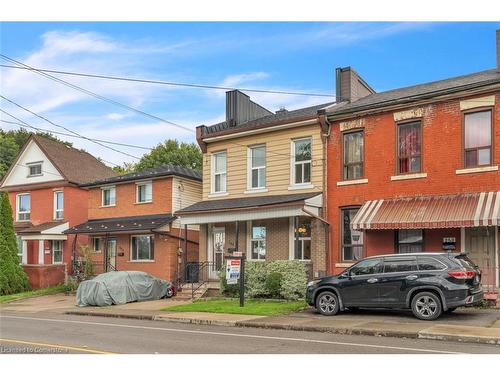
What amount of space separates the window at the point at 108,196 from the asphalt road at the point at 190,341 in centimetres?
1550

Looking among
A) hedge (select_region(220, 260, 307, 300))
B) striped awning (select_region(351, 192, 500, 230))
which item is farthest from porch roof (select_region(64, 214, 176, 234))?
striped awning (select_region(351, 192, 500, 230))

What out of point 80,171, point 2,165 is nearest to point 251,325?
point 80,171

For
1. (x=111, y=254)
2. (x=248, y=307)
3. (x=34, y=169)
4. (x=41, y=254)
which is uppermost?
(x=34, y=169)

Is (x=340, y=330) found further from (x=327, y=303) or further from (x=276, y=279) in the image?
(x=276, y=279)

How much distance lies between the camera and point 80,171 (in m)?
36.5

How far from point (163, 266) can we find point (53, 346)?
52.9 feet

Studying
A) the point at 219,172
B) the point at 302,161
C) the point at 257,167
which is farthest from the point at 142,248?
the point at 302,161

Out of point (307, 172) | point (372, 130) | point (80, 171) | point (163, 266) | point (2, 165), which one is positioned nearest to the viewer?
point (372, 130)

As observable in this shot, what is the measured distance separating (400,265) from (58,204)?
82.5 feet

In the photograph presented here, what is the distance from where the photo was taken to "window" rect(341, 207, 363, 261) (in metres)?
20.9

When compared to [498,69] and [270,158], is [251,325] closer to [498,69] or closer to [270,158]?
[270,158]

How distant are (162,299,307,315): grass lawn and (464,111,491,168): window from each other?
7.37 meters

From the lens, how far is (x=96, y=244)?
3155 centimetres

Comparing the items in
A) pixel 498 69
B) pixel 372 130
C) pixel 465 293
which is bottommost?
pixel 465 293
